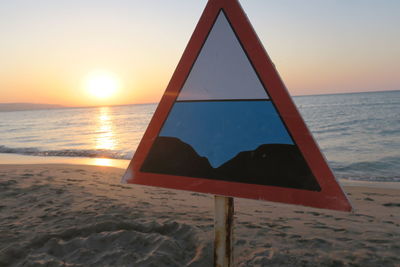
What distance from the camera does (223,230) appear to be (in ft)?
4.18

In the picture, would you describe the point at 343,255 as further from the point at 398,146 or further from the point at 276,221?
the point at 398,146

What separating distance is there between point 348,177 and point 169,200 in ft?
18.8

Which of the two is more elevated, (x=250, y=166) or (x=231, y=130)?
(x=231, y=130)

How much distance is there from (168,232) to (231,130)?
195 cm

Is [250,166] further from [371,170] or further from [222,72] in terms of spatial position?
[371,170]

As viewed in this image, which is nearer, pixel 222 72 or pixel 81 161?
pixel 222 72

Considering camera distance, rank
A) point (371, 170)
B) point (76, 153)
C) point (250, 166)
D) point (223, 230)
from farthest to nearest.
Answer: point (76, 153)
point (371, 170)
point (223, 230)
point (250, 166)

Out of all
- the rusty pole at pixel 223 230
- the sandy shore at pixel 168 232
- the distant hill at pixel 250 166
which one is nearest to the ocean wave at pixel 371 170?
the sandy shore at pixel 168 232

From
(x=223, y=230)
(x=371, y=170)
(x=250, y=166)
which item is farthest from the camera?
(x=371, y=170)

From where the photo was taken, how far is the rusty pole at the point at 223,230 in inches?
48.7

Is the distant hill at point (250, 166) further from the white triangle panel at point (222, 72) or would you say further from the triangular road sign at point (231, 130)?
the white triangle panel at point (222, 72)

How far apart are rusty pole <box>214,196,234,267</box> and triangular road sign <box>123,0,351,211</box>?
151 millimetres

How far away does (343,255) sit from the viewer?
2.26 metres

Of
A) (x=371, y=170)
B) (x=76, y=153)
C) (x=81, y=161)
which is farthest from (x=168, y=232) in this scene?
(x=76, y=153)
